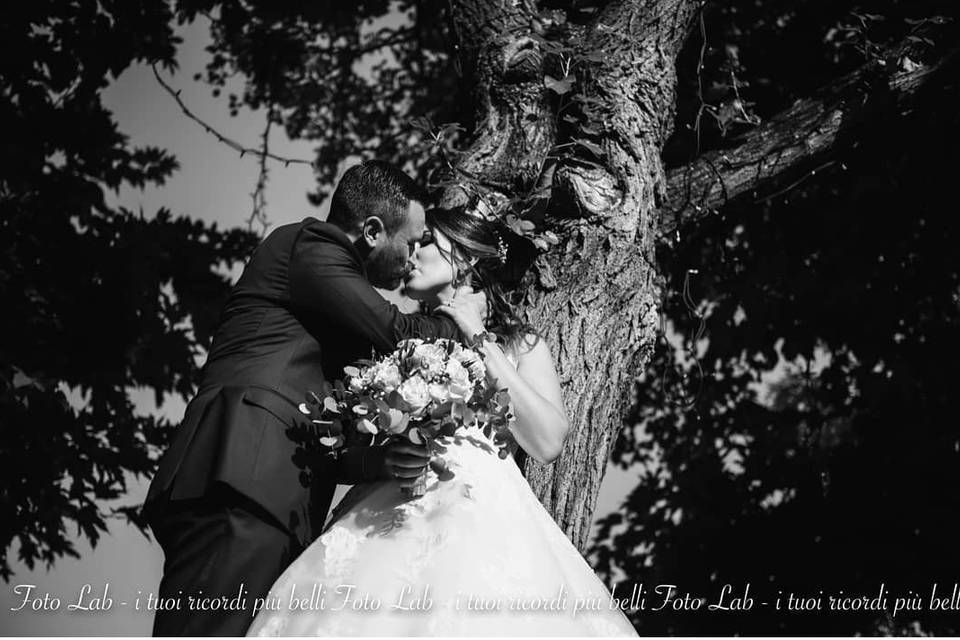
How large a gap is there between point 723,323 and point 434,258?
4509 mm

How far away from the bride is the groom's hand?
0.07 ft

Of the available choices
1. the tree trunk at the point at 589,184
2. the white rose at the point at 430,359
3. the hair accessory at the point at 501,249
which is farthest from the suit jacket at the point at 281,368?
the tree trunk at the point at 589,184

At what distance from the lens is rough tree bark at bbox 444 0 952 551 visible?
4.16m

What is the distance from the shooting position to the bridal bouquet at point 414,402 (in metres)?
3.11

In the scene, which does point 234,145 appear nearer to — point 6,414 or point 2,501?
point 6,414

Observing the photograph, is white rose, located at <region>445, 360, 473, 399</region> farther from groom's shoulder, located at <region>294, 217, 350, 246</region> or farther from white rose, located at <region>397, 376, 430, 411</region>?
groom's shoulder, located at <region>294, 217, 350, 246</region>

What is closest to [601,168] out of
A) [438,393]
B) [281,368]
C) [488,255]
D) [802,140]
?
[488,255]

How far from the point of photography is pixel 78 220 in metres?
7.20

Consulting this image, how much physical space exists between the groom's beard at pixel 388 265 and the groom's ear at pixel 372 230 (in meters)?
0.06

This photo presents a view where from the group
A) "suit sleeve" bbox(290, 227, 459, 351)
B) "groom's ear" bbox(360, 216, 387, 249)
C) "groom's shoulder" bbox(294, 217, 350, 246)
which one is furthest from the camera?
"groom's ear" bbox(360, 216, 387, 249)

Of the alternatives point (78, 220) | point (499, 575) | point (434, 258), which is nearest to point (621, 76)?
point (434, 258)

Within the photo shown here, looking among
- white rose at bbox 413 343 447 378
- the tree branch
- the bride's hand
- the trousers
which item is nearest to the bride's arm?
the bride's hand

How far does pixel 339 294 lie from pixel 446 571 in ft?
3.58

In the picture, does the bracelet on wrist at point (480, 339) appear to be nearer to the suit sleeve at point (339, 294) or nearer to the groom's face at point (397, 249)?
the suit sleeve at point (339, 294)
